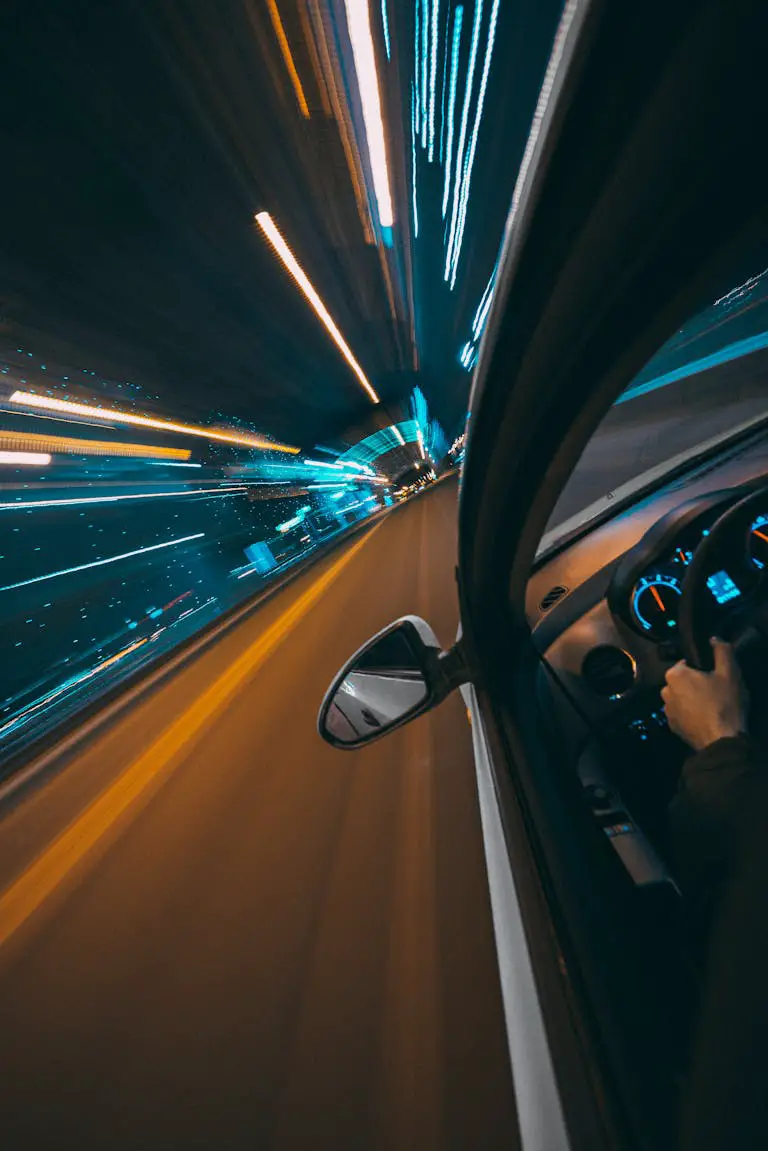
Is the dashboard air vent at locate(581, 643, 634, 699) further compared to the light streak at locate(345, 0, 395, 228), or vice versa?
the light streak at locate(345, 0, 395, 228)

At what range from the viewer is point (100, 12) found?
3.94 m

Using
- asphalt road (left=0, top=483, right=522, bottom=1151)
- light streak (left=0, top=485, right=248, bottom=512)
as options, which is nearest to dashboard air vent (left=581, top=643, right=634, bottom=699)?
asphalt road (left=0, top=483, right=522, bottom=1151)

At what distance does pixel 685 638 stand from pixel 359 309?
17403 mm

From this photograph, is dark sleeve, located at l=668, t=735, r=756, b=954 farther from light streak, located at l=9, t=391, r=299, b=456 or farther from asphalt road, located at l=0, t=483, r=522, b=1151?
light streak, located at l=9, t=391, r=299, b=456

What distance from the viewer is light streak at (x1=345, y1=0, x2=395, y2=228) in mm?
4844

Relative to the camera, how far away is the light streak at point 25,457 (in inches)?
410

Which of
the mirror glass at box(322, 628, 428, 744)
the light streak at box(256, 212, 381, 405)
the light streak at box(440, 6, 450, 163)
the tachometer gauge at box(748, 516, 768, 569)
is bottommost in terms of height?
the tachometer gauge at box(748, 516, 768, 569)

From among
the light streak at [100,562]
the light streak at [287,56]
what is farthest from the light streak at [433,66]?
the light streak at [100,562]

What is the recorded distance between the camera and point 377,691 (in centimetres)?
160

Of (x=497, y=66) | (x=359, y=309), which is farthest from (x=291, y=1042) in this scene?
(x=359, y=309)

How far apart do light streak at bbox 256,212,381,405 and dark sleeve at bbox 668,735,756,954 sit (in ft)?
35.5

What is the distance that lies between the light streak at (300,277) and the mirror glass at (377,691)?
1012cm

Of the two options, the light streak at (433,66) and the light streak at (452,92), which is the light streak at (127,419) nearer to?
the light streak at (433,66)

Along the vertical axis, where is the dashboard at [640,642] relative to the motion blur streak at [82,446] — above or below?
below
